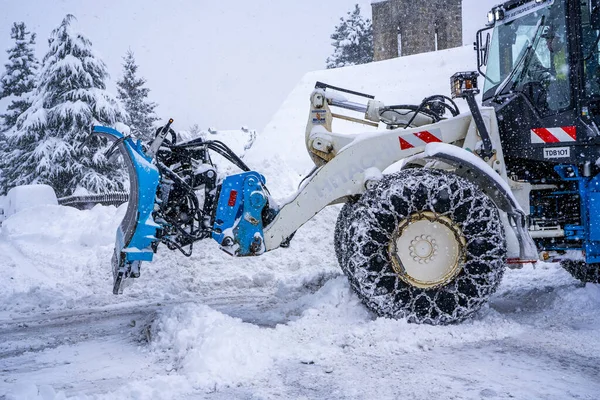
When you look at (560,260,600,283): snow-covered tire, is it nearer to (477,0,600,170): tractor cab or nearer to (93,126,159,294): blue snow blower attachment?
(477,0,600,170): tractor cab

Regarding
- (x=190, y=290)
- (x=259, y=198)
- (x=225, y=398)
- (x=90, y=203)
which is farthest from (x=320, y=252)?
(x=90, y=203)

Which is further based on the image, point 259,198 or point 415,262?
point 259,198

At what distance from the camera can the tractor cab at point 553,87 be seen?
4473 mm

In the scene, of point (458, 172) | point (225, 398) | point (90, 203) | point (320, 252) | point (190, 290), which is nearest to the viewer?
point (225, 398)

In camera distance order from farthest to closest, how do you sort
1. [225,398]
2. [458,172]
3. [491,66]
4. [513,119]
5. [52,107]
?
[52,107] → [491,66] → [513,119] → [458,172] → [225,398]

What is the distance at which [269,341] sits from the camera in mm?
3822

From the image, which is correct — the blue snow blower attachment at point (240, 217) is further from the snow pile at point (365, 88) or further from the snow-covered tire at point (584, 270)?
the snow pile at point (365, 88)

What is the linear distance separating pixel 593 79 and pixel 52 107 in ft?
81.5

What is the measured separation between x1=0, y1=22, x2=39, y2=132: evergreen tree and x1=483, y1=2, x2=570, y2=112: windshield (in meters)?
30.2

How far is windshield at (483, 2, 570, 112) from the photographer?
15.0ft

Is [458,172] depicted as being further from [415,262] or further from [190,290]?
[190,290]

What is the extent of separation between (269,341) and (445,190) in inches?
70.2

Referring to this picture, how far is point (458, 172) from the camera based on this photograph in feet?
14.8

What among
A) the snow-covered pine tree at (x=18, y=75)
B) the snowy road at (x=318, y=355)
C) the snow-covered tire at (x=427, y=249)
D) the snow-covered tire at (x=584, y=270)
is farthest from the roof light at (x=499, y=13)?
the snow-covered pine tree at (x=18, y=75)
